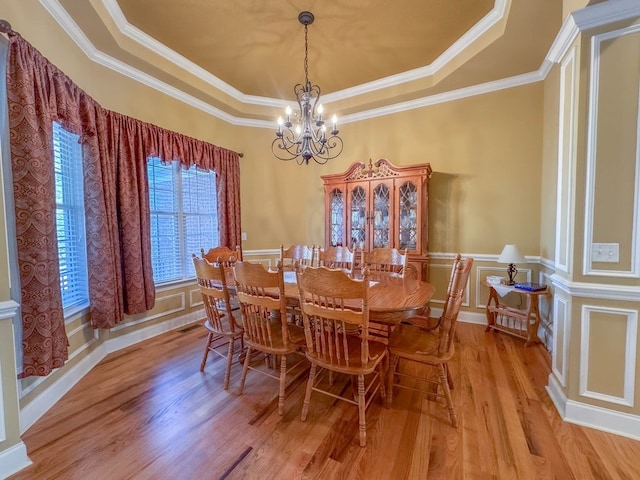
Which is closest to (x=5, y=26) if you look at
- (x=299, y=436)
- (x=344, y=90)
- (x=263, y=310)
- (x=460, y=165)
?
(x=263, y=310)

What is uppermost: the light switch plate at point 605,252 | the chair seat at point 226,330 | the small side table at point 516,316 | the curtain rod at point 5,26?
the curtain rod at point 5,26

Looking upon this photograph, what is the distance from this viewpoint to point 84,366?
2.49m

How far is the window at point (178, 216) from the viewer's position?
11.5 feet

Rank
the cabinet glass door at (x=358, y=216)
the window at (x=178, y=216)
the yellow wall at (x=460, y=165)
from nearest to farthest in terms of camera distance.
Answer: the yellow wall at (x=460, y=165) < the window at (x=178, y=216) < the cabinet glass door at (x=358, y=216)

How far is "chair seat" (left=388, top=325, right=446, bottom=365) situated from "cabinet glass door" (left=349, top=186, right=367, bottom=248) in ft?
6.08

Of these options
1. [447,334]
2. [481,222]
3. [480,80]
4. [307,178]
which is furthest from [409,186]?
[447,334]

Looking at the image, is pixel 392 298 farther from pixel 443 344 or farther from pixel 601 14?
pixel 601 14

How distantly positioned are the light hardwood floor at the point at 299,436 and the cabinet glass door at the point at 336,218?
2.25m

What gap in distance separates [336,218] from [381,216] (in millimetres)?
695

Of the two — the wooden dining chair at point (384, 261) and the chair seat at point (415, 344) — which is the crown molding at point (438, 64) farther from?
the chair seat at point (415, 344)

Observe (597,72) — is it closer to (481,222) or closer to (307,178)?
(481,222)

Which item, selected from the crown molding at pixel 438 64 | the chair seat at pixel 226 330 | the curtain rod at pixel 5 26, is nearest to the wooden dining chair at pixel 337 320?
the chair seat at pixel 226 330

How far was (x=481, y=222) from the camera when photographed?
11.8 ft

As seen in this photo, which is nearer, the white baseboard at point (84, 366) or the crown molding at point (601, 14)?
the crown molding at point (601, 14)
